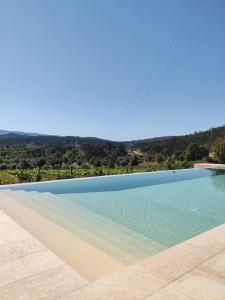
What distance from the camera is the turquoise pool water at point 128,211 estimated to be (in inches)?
180

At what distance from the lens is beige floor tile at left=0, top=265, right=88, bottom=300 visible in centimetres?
260

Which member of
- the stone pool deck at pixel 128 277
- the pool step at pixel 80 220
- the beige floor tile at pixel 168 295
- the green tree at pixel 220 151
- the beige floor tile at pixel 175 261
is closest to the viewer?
the beige floor tile at pixel 168 295

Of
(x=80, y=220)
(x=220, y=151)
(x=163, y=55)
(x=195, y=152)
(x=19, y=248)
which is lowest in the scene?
(x=80, y=220)

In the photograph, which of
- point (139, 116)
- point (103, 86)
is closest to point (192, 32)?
point (103, 86)

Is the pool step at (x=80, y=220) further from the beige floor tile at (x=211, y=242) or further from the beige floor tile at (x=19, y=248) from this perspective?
the beige floor tile at (x=19, y=248)

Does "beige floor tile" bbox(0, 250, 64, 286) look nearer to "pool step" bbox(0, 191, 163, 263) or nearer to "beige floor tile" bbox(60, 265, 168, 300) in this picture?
"beige floor tile" bbox(60, 265, 168, 300)

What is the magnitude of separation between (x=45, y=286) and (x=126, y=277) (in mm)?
862

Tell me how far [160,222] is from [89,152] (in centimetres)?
3472

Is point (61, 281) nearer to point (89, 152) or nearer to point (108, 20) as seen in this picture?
point (108, 20)

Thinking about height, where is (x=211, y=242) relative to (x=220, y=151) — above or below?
below

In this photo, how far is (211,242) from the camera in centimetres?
385

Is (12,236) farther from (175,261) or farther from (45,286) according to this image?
(175,261)

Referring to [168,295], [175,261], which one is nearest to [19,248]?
[175,261]

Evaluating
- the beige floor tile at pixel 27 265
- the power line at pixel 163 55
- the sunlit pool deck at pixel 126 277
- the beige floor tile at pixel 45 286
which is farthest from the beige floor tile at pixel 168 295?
the power line at pixel 163 55
